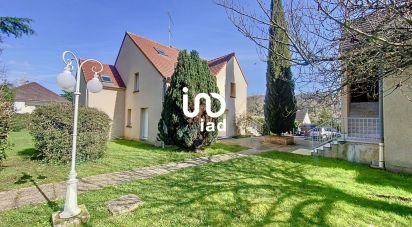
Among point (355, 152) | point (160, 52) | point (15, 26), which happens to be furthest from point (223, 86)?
point (15, 26)

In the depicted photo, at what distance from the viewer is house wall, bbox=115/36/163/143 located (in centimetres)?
1543

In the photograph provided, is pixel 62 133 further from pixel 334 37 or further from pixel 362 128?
pixel 362 128

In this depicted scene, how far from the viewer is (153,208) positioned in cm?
493

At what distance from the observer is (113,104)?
17.8m

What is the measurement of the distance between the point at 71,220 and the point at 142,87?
526 inches

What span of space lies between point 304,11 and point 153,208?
4.82 m

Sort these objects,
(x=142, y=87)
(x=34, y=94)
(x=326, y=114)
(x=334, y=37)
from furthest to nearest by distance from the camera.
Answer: (x=34, y=94)
(x=142, y=87)
(x=326, y=114)
(x=334, y=37)

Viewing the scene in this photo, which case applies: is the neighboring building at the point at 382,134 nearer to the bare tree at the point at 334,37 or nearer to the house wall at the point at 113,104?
the bare tree at the point at 334,37

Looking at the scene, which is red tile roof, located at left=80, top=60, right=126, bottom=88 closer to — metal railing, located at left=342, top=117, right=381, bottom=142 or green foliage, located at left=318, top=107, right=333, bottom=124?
green foliage, located at left=318, top=107, right=333, bottom=124

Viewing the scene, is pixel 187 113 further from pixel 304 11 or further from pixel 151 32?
pixel 151 32

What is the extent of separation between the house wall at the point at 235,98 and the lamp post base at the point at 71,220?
48.5 ft

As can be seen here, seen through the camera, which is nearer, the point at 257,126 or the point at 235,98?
the point at 235,98

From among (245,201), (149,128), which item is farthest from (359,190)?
(149,128)

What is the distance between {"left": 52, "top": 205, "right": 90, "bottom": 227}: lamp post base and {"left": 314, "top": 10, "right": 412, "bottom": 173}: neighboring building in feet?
28.0
